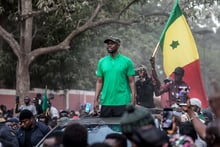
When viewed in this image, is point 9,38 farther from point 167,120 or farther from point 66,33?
point 167,120

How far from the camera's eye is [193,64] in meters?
9.21

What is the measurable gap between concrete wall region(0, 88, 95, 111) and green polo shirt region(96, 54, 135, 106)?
17.3 metres

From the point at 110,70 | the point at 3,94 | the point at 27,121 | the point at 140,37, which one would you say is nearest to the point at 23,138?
the point at 27,121

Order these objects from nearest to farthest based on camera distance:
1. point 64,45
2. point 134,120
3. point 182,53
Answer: point 134,120
point 182,53
point 64,45

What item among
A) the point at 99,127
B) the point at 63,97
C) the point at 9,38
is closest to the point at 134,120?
the point at 99,127

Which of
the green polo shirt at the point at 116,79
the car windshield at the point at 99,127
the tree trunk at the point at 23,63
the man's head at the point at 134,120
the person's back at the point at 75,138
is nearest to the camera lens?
the man's head at the point at 134,120

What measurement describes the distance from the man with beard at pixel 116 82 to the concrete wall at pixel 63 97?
1733 centimetres

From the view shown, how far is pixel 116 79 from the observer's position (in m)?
7.67

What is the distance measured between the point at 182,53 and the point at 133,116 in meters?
5.53

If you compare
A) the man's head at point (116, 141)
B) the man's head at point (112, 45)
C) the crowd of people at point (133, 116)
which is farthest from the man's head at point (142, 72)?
the man's head at point (116, 141)

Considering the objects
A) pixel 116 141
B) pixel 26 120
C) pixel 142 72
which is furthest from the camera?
pixel 142 72

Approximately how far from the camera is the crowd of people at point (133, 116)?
398cm

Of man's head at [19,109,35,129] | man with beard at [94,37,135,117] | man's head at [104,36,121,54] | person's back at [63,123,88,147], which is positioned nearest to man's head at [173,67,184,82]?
man with beard at [94,37,135,117]

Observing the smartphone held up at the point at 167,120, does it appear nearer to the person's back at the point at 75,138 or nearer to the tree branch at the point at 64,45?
the person's back at the point at 75,138
